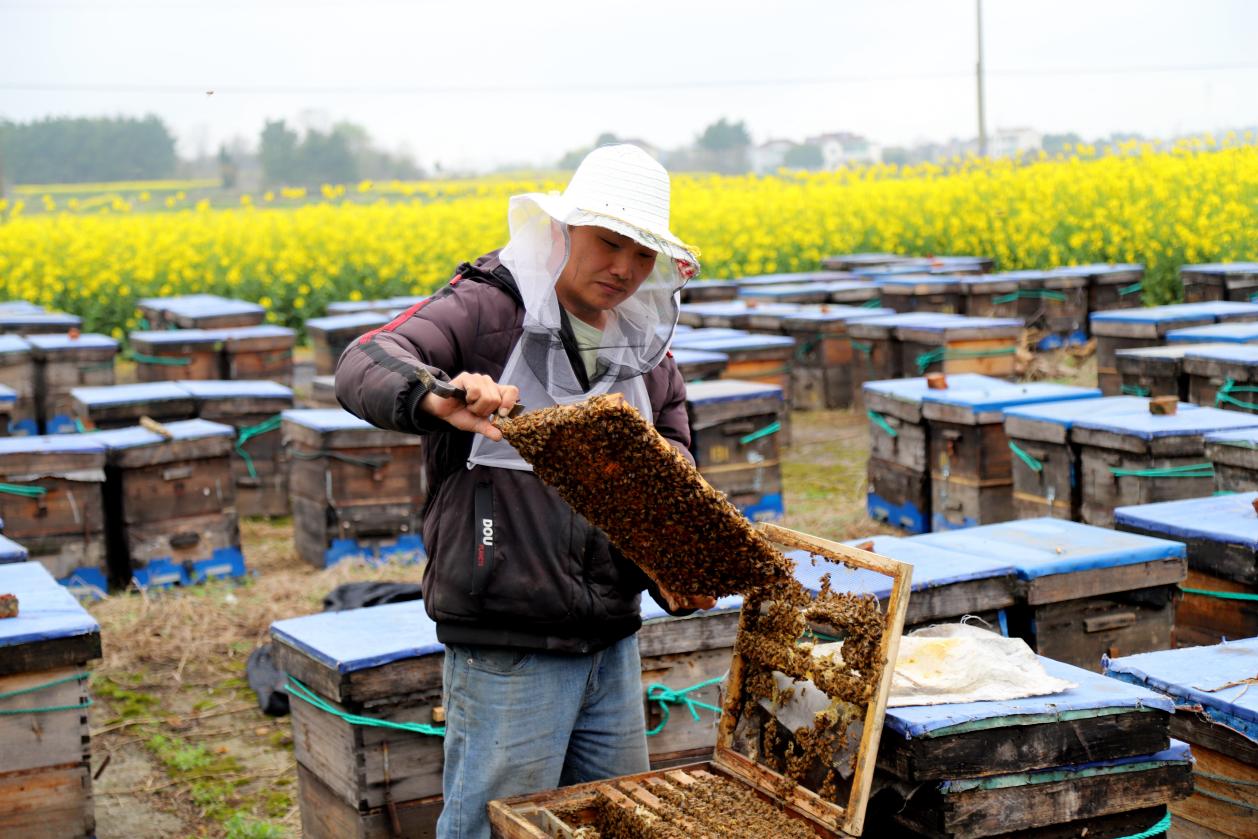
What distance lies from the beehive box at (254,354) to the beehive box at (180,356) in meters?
0.06

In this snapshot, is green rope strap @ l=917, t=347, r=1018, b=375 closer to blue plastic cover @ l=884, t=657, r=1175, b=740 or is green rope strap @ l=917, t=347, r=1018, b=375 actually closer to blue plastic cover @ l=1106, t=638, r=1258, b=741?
blue plastic cover @ l=1106, t=638, r=1258, b=741

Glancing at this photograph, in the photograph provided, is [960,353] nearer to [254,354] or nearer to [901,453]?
[901,453]

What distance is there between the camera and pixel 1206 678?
3.08 metres

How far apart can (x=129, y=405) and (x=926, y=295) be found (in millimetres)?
7916

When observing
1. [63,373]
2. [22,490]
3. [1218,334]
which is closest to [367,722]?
[22,490]

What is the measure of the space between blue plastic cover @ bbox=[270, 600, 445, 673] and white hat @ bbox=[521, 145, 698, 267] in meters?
1.36

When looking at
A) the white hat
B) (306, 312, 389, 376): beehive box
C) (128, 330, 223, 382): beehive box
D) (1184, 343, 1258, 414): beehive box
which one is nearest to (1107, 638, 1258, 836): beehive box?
the white hat

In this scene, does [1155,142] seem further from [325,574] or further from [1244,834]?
[1244,834]

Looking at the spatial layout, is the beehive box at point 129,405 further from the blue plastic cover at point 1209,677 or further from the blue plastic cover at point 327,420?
the blue plastic cover at point 1209,677

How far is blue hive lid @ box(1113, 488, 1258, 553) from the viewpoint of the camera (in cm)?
418

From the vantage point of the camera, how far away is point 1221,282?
12.4 meters

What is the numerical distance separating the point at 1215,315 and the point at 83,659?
809 cm

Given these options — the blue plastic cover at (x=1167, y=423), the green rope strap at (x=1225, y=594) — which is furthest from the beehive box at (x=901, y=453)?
the green rope strap at (x=1225, y=594)

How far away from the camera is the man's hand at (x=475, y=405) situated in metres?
2.38
